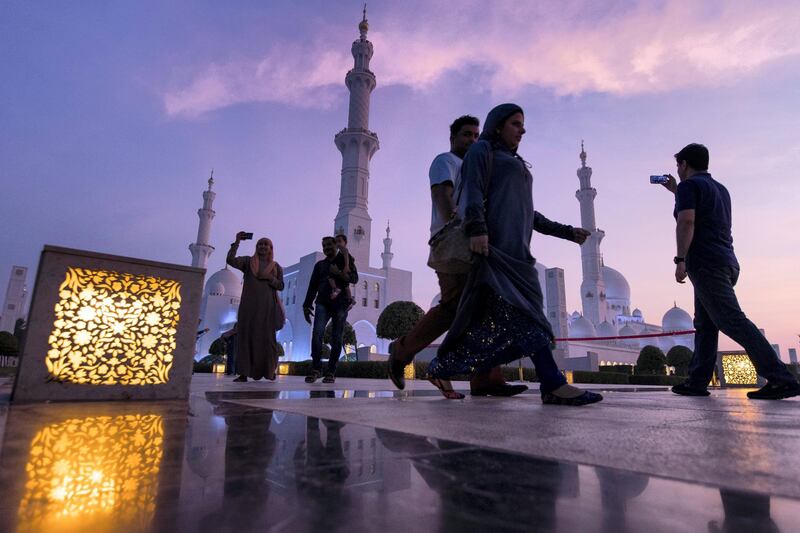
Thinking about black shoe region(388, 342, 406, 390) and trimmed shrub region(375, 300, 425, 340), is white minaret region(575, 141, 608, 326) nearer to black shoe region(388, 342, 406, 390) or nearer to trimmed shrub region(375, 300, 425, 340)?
trimmed shrub region(375, 300, 425, 340)

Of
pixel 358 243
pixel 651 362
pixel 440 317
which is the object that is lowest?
pixel 440 317

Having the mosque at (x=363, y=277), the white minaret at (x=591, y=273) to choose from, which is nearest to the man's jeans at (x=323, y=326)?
the mosque at (x=363, y=277)

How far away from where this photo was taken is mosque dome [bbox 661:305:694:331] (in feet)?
125

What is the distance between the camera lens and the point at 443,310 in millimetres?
2854

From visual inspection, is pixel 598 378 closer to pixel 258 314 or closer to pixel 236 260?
pixel 258 314

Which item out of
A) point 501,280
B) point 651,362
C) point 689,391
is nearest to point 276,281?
point 501,280

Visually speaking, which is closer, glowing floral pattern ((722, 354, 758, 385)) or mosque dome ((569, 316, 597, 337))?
glowing floral pattern ((722, 354, 758, 385))

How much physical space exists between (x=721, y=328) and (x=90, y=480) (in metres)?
3.56

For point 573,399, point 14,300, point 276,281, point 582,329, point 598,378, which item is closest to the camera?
point 573,399

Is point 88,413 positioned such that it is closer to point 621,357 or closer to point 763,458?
point 763,458

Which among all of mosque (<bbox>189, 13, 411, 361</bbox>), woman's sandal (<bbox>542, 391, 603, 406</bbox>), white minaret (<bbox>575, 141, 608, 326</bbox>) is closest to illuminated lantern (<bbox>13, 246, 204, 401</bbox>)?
woman's sandal (<bbox>542, 391, 603, 406</bbox>)

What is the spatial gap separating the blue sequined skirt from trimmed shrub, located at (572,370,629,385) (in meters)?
14.1

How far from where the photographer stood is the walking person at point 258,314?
16.0 feet

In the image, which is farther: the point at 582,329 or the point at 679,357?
the point at 582,329
